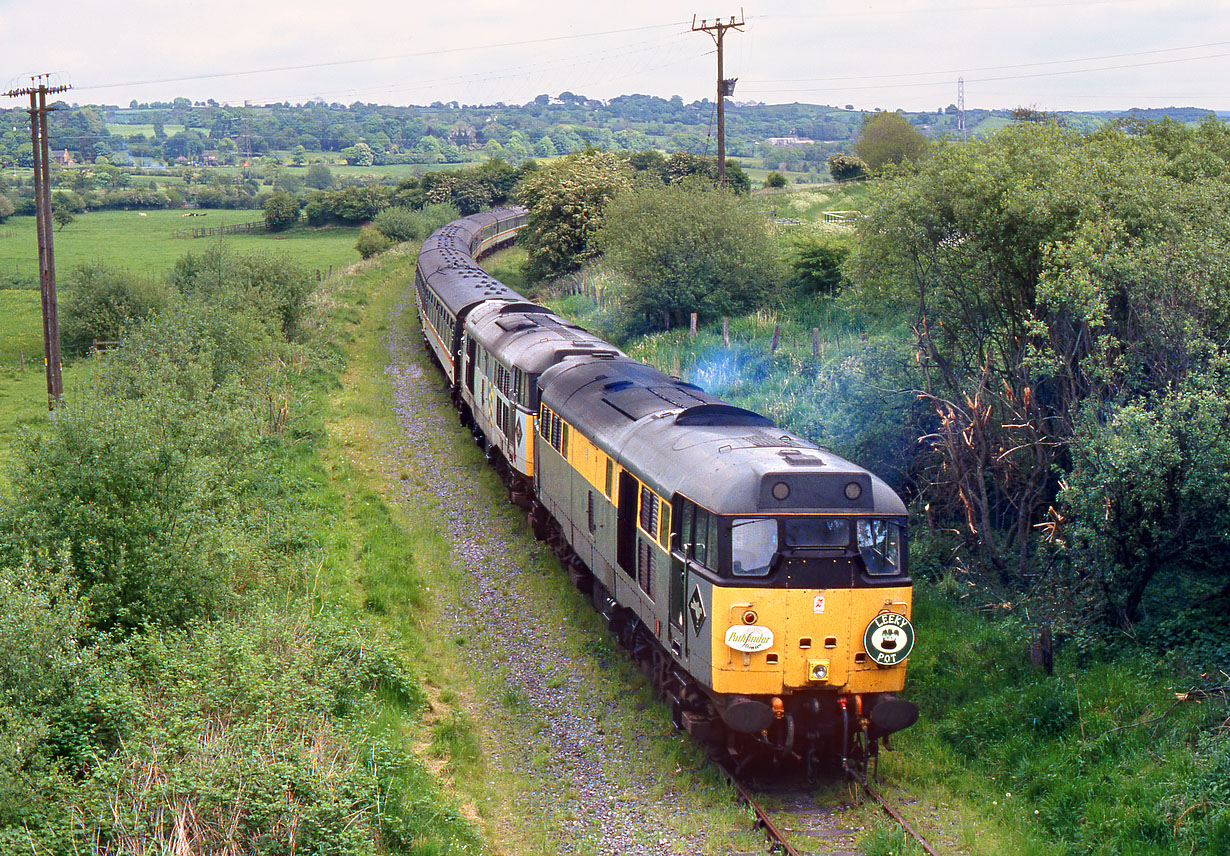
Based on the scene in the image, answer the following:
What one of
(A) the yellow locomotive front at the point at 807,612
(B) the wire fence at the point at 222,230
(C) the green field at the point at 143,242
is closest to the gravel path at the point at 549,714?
(A) the yellow locomotive front at the point at 807,612

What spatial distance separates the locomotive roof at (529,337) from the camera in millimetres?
20766

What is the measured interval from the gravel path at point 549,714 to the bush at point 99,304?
84.3 ft

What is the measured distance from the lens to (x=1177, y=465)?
11.8 meters

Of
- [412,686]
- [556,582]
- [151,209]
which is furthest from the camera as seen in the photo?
[151,209]

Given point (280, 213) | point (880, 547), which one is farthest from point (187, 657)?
point (280, 213)

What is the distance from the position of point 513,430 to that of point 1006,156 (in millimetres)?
10439

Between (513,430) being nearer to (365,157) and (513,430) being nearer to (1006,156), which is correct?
(1006,156)

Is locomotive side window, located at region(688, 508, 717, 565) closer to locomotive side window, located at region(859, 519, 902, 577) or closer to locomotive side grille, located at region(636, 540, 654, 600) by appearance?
locomotive side grille, located at region(636, 540, 654, 600)

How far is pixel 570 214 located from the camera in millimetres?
50906

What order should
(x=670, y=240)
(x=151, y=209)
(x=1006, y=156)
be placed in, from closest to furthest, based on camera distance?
(x=1006, y=156)
(x=670, y=240)
(x=151, y=209)

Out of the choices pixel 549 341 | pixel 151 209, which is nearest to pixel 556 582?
pixel 549 341

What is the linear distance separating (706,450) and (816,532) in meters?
1.90

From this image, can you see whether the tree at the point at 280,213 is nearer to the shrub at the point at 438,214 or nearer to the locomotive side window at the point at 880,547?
the shrub at the point at 438,214

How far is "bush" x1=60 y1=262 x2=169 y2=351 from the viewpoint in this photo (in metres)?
43.5
